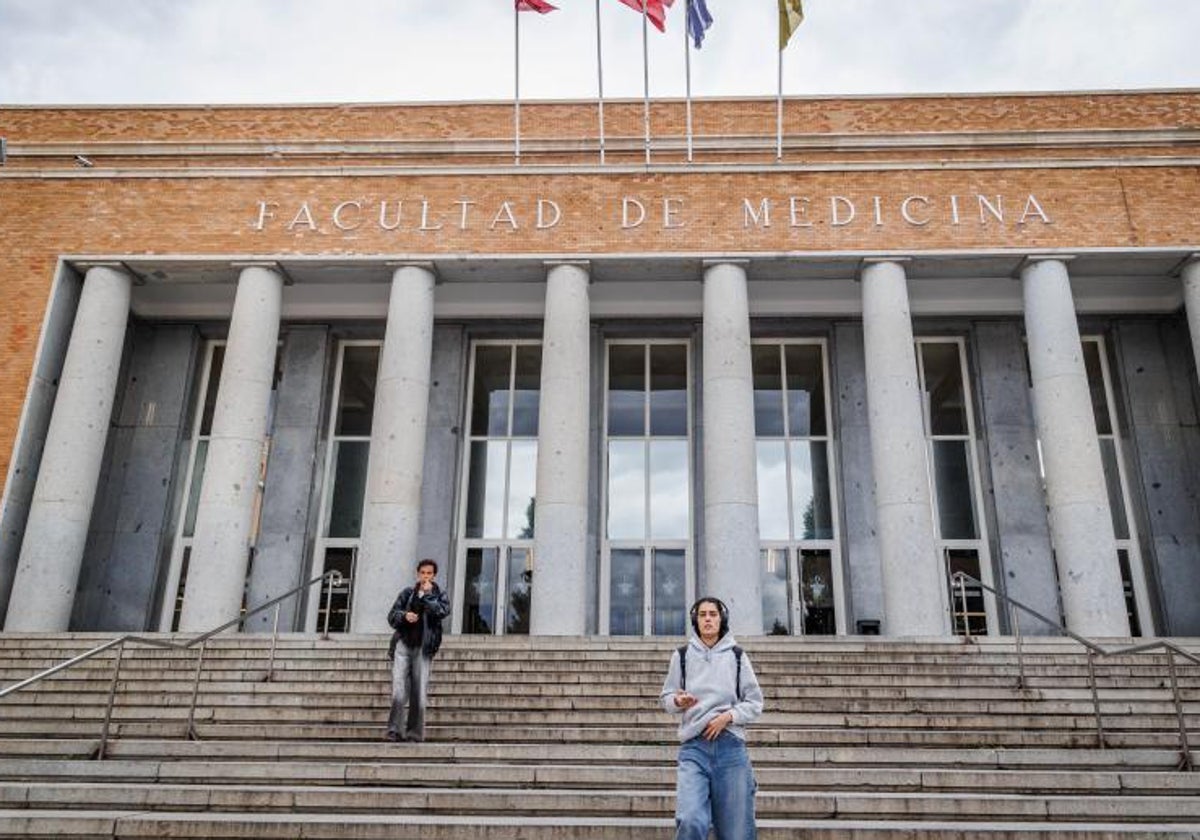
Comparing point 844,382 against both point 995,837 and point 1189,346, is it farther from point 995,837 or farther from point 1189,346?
point 995,837

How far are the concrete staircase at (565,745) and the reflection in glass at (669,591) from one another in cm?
574

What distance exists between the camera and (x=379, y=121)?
21.0m

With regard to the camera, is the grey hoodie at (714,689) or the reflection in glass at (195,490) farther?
the reflection in glass at (195,490)

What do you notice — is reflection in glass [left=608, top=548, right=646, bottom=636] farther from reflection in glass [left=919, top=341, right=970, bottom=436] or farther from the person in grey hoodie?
the person in grey hoodie

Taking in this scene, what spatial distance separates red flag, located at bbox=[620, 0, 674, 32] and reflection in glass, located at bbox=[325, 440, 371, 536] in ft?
33.6

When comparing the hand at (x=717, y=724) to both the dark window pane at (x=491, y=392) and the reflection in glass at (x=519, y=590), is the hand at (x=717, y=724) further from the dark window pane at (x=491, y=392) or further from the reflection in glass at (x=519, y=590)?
the dark window pane at (x=491, y=392)

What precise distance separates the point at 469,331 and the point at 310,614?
673 centimetres

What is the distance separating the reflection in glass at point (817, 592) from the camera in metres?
17.9

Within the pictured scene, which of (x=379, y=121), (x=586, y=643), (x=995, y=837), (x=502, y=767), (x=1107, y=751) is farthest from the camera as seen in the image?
(x=379, y=121)

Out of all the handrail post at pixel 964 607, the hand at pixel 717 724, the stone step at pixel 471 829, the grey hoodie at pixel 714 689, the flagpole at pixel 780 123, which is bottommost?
the stone step at pixel 471 829

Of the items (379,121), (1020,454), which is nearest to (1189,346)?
(1020,454)

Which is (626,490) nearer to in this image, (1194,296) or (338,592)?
(338,592)

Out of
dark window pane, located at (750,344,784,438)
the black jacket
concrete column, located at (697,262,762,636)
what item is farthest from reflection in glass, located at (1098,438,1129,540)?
the black jacket

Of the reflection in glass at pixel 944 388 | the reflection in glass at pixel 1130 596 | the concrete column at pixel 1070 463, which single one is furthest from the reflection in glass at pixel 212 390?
the reflection in glass at pixel 1130 596
